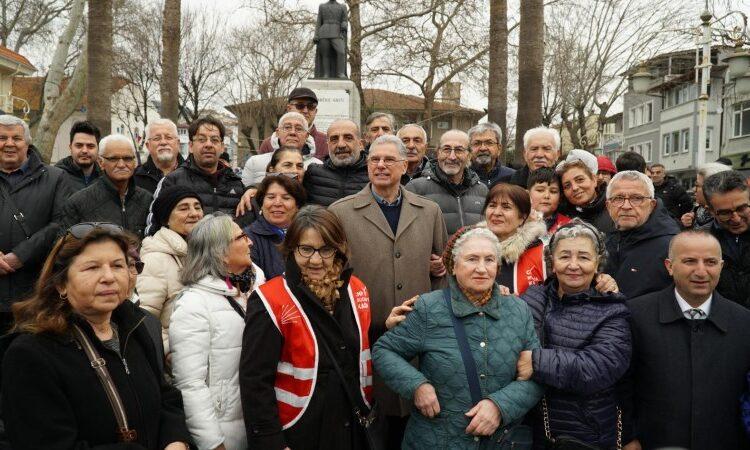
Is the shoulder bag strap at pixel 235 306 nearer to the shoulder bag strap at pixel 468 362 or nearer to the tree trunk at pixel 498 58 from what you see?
the shoulder bag strap at pixel 468 362

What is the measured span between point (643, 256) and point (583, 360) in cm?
124

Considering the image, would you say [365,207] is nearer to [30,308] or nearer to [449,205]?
[449,205]

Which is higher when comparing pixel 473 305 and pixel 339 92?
pixel 339 92

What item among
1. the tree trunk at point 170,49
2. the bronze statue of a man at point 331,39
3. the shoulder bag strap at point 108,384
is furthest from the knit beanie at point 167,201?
the tree trunk at point 170,49

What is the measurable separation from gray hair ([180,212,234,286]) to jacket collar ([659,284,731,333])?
8.09 ft

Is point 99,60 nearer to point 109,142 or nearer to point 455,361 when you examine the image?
point 109,142

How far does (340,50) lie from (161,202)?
865cm

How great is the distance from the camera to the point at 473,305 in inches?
122

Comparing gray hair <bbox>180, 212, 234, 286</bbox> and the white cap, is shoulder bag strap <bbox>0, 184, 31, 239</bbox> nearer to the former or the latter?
gray hair <bbox>180, 212, 234, 286</bbox>

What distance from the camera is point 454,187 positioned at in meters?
5.02

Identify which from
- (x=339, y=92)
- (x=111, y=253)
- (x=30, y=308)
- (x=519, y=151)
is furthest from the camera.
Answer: (x=339, y=92)

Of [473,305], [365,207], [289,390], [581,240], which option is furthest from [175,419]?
[581,240]

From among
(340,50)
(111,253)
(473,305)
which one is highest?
(340,50)

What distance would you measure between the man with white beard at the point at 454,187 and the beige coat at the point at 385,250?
718 mm
